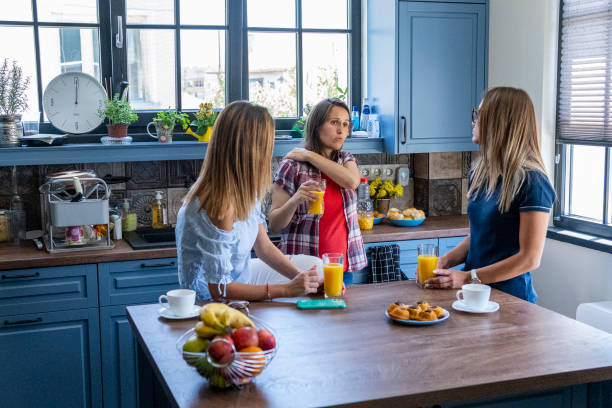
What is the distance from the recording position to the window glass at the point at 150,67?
12.4ft

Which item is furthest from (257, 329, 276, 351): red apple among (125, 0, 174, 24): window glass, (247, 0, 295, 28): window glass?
(247, 0, 295, 28): window glass

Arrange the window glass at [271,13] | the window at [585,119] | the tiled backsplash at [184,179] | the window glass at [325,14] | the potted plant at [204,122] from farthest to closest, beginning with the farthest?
the window glass at [325,14] < the window glass at [271,13] < the potted plant at [204,122] < the tiled backsplash at [184,179] < the window at [585,119]

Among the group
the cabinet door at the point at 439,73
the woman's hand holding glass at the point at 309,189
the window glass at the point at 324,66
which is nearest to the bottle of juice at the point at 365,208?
the cabinet door at the point at 439,73

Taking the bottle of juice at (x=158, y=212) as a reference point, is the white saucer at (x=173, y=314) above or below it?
below

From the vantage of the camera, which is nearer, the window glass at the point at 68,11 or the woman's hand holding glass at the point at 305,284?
the woman's hand holding glass at the point at 305,284

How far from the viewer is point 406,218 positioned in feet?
12.7

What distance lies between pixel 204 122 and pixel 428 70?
52.7 inches

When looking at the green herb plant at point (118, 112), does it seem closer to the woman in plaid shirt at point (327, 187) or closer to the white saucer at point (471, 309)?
the woman in plaid shirt at point (327, 187)

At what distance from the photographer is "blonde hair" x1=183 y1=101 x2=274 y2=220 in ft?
6.84

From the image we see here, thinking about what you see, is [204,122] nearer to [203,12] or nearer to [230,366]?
[203,12]

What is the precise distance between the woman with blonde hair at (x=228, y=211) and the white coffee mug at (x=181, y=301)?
8cm

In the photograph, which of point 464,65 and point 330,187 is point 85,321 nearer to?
point 330,187

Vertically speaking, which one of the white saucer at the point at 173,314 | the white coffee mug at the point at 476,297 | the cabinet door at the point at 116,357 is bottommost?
the cabinet door at the point at 116,357

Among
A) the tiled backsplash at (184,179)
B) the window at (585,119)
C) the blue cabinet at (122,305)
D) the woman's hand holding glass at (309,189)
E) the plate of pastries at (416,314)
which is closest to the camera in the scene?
the plate of pastries at (416,314)
